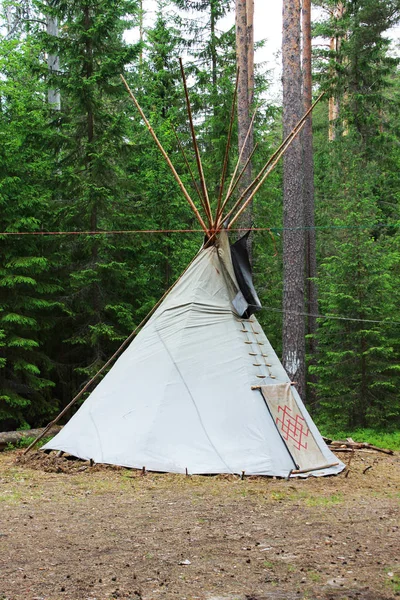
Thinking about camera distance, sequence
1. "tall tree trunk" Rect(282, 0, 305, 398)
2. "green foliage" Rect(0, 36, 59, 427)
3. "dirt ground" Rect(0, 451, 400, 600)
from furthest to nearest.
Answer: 1. "green foliage" Rect(0, 36, 59, 427)
2. "tall tree trunk" Rect(282, 0, 305, 398)
3. "dirt ground" Rect(0, 451, 400, 600)

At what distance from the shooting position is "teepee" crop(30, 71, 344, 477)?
24.3 ft

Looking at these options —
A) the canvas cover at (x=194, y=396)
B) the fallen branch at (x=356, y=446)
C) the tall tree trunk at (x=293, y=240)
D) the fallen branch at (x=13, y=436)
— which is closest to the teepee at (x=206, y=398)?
the canvas cover at (x=194, y=396)

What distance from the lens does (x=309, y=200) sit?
50.9 feet

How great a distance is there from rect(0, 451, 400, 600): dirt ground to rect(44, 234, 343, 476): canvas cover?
1.01ft

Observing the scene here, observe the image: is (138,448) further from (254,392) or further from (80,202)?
(80,202)

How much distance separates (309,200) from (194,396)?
29.0 feet

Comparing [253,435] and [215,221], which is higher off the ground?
[215,221]

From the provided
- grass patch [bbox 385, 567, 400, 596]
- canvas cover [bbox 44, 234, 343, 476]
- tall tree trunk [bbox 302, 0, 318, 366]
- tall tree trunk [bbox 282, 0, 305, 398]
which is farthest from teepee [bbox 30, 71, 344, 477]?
tall tree trunk [bbox 302, 0, 318, 366]

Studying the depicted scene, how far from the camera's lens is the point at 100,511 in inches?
228

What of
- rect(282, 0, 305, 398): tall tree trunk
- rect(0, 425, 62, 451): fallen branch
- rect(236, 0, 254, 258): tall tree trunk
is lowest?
rect(0, 425, 62, 451): fallen branch

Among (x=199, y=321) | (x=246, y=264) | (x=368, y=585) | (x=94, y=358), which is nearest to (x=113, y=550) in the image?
(x=368, y=585)

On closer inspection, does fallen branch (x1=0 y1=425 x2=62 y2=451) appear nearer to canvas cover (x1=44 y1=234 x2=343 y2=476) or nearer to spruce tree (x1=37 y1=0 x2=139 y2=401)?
spruce tree (x1=37 y1=0 x2=139 y2=401)

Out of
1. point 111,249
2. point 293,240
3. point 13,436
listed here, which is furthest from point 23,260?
point 293,240

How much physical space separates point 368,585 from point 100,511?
2.67 m
